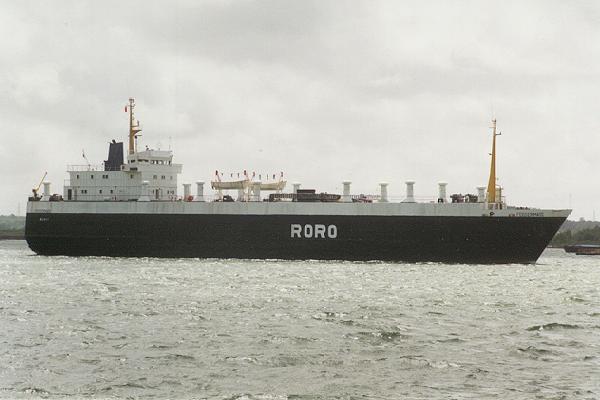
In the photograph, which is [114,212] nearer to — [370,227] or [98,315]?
[370,227]

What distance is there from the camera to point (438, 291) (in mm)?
27812

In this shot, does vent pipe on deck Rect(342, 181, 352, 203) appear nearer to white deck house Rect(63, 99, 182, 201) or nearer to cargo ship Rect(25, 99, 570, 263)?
cargo ship Rect(25, 99, 570, 263)

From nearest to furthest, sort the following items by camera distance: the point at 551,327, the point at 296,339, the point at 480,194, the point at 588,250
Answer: the point at 296,339, the point at 551,327, the point at 480,194, the point at 588,250

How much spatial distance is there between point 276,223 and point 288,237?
119 centimetres

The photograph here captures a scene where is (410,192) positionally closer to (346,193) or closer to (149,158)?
(346,193)

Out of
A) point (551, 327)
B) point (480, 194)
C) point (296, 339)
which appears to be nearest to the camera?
point (296, 339)

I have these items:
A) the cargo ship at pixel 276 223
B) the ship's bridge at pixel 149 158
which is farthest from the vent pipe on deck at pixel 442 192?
the ship's bridge at pixel 149 158

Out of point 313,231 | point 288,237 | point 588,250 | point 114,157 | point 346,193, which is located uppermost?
point 114,157

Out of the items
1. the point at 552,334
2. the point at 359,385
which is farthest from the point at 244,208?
the point at 359,385

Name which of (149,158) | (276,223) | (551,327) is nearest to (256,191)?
(276,223)

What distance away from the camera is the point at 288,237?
148 feet

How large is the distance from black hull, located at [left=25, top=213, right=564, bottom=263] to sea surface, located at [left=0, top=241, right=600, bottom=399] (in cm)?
1140

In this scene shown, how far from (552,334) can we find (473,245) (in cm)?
2482

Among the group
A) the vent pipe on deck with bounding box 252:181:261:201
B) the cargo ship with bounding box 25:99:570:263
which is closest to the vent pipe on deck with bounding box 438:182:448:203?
the cargo ship with bounding box 25:99:570:263
